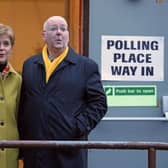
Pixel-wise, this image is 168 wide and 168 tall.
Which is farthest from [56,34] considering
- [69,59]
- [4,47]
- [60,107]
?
[60,107]

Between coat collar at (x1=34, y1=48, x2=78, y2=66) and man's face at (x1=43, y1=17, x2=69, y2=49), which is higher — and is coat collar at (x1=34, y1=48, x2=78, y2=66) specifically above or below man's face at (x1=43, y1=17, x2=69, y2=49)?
below

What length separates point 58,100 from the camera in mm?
3922

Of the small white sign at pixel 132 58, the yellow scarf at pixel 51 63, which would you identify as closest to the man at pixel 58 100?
the yellow scarf at pixel 51 63

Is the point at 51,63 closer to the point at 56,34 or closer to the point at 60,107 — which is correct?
the point at 56,34

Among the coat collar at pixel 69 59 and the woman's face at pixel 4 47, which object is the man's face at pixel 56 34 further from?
the woman's face at pixel 4 47

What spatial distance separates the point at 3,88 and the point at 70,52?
504mm

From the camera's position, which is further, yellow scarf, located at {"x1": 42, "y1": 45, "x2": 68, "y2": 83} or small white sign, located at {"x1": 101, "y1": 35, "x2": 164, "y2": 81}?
small white sign, located at {"x1": 101, "y1": 35, "x2": 164, "y2": 81}

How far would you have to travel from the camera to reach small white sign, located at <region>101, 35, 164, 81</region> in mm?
5637

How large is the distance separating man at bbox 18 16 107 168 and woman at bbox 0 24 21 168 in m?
0.09

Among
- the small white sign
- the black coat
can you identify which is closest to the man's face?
the black coat

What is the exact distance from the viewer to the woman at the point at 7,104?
3887 mm

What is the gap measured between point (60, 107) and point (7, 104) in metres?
0.34

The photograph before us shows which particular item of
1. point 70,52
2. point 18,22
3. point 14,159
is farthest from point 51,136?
point 18,22

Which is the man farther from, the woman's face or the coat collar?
the woman's face
